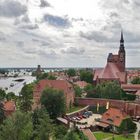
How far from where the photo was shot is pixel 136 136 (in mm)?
52062

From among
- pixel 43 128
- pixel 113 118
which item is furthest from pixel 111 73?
pixel 43 128

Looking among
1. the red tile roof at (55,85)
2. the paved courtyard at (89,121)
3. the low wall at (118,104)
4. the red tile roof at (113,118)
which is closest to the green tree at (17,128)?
the paved courtyard at (89,121)

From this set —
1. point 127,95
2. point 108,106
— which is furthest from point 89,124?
point 127,95

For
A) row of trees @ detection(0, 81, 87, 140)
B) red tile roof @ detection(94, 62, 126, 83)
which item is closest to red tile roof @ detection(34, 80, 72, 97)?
row of trees @ detection(0, 81, 87, 140)

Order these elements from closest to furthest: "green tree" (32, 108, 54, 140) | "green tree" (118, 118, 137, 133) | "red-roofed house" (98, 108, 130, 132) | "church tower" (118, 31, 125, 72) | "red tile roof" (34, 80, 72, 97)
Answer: "green tree" (32, 108, 54, 140)
"green tree" (118, 118, 137, 133)
"red-roofed house" (98, 108, 130, 132)
"red tile roof" (34, 80, 72, 97)
"church tower" (118, 31, 125, 72)

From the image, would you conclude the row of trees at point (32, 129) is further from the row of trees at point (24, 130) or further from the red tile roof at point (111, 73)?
the red tile roof at point (111, 73)

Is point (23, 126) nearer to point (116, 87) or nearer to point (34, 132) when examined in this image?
point (34, 132)

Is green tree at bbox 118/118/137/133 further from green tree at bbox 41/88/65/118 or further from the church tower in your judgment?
the church tower

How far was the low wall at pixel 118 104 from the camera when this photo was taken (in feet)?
220

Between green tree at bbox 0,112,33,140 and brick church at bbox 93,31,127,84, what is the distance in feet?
177

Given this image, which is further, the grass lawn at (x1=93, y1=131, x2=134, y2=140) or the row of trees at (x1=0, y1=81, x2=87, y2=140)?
the grass lawn at (x1=93, y1=131, x2=134, y2=140)

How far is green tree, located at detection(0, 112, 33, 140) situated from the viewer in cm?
4100

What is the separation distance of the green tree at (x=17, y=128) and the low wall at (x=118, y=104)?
97.9 feet

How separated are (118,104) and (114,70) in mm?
28644
